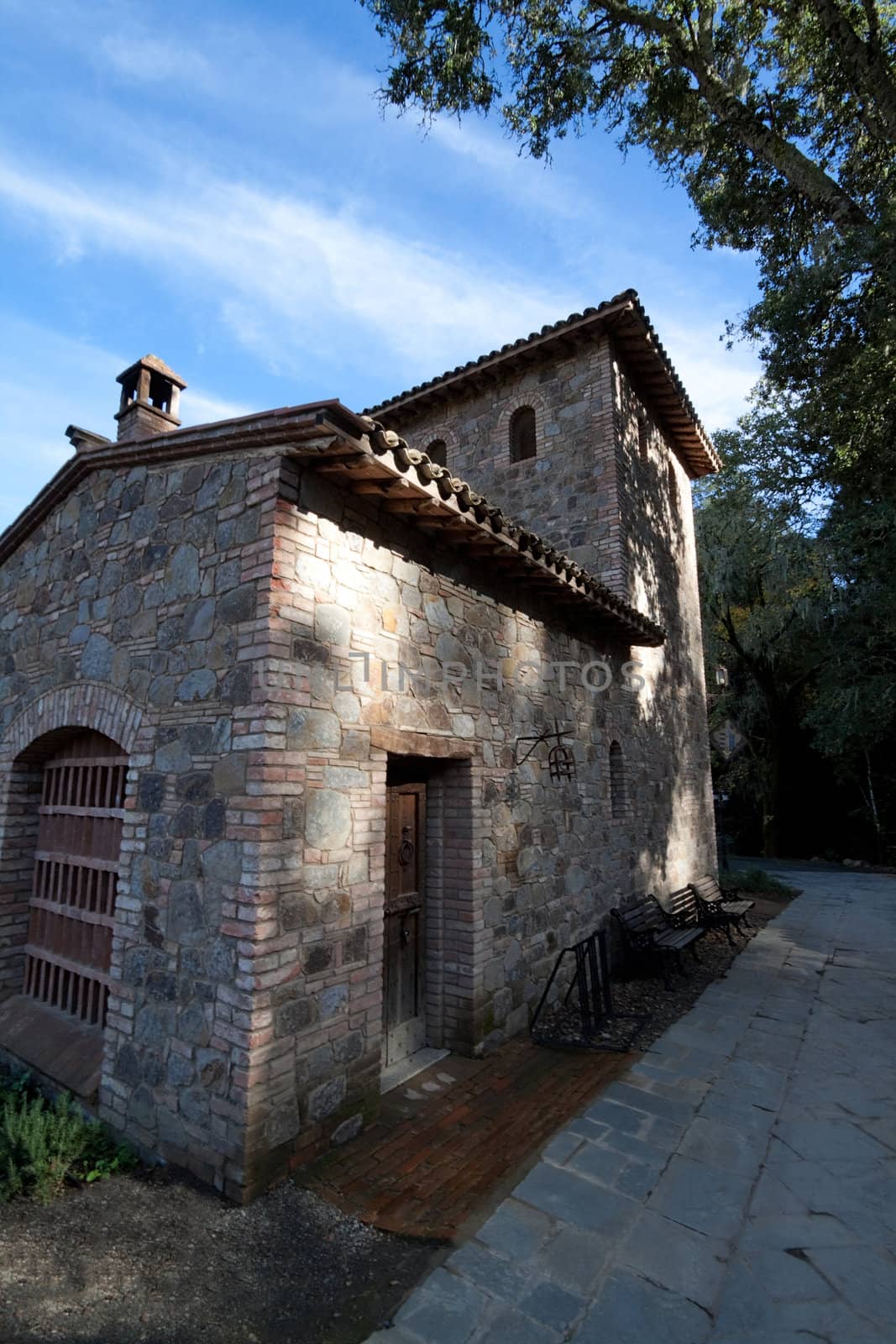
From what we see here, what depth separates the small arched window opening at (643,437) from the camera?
9495mm

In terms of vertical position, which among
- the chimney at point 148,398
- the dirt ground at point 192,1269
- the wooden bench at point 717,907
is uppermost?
the chimney at point 148,398

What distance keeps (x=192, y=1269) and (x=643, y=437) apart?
10.1 m

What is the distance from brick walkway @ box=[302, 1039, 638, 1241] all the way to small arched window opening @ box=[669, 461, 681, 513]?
8839 millimetres

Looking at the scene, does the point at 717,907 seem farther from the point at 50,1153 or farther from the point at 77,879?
the point at 50,1153

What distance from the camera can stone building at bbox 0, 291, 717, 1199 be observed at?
347cm

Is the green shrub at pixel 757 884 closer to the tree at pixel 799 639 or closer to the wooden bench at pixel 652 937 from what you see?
the tree at pixel 799 639

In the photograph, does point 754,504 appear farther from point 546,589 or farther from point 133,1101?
point 133,1101

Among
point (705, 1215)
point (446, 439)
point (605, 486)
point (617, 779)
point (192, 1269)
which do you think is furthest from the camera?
point (446, 439)

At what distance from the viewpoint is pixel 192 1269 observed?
2752 millimetres

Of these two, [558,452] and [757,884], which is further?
[757,884]

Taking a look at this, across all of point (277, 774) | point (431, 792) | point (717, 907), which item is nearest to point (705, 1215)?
point (431, 792)

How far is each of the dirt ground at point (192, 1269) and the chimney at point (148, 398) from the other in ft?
17.5

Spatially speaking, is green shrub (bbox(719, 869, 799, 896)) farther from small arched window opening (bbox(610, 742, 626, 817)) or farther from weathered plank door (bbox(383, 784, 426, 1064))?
weathered plank door (bbox(383, 784, 426, 1064))

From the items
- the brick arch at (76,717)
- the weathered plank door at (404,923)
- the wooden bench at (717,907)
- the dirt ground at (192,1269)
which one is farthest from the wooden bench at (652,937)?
the brick arch at (76,717)
